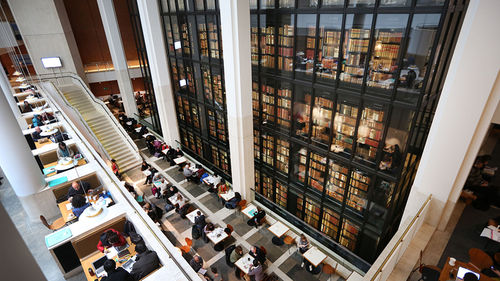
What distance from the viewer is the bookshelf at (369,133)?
6.30 meters

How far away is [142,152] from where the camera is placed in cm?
1426

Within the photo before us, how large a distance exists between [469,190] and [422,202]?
9.38 ft

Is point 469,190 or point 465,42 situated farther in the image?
point 469,190

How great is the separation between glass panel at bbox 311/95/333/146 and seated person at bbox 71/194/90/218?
643 cm

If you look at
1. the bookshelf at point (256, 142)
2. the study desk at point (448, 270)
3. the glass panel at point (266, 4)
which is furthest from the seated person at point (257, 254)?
the glass panel at point (266, 4)

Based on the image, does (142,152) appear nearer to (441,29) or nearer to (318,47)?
(318,47)

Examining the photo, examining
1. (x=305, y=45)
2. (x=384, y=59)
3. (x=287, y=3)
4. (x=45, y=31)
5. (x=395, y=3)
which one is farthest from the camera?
(x=45, y=31)

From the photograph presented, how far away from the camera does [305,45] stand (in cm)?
706

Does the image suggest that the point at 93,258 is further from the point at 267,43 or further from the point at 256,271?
the point at 267,43

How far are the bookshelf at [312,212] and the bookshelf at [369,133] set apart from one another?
267 cm

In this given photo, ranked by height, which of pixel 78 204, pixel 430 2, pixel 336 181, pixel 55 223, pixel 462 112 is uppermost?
pixel 430 2

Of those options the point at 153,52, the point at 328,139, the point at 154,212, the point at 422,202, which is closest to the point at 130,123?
the point at 153,52

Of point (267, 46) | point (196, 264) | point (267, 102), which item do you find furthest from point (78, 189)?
point (267, 46)

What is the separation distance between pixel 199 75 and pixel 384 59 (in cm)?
769
